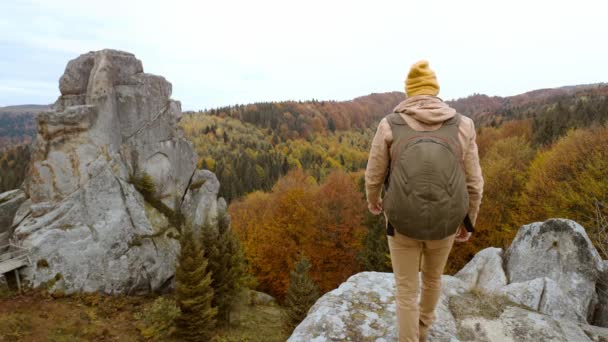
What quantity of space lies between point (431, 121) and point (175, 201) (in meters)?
24.7

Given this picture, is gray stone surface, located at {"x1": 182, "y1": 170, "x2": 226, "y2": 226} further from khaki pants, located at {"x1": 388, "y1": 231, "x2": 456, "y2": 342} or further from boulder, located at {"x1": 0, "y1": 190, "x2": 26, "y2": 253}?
khaki pants, located at {"x1": 388, "y1": 231, "x2": 456, "y2": 342}

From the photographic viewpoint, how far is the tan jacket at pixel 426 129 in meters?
3.32

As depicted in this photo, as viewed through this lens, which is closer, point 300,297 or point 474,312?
point 474,312

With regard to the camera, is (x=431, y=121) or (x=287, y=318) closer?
(x=431, y=121)

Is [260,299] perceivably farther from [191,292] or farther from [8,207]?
[8,207]

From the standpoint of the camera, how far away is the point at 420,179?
10.2ft

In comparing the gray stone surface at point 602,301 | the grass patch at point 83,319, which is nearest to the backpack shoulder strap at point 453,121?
the gray stone surface at point 602,301

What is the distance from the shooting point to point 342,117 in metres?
186

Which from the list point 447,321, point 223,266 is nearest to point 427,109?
point 447,321

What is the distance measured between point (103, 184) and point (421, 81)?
22.5m

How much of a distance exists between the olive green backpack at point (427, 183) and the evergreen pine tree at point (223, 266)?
18.2 m

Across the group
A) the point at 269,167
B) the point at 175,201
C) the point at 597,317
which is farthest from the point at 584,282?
the point at 269,167

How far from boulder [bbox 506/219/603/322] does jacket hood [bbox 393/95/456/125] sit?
356 inches

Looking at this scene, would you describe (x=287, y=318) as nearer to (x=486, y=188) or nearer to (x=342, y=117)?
(x=486, y=188)
